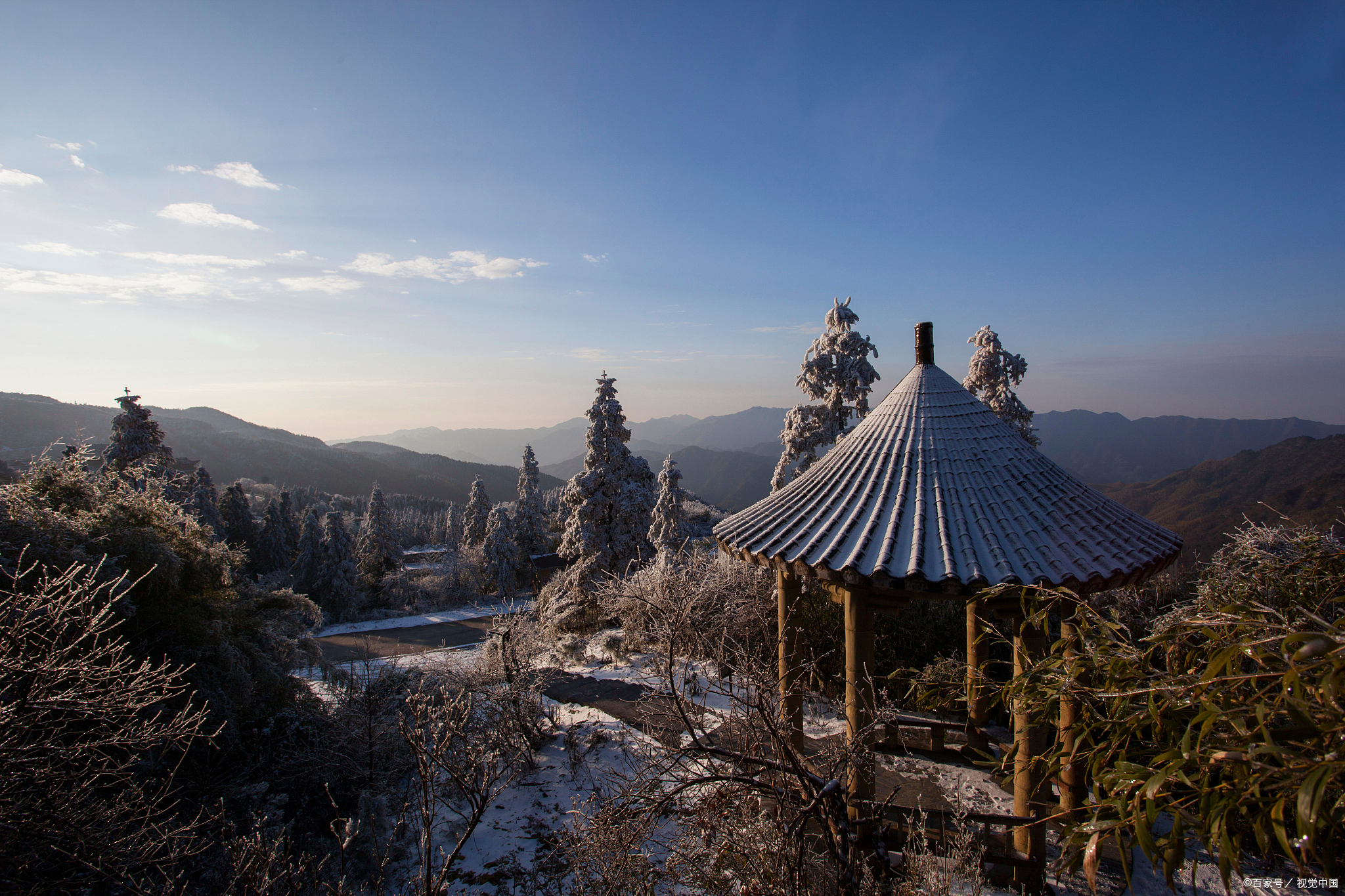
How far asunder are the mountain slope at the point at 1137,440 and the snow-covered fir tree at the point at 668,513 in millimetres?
68871

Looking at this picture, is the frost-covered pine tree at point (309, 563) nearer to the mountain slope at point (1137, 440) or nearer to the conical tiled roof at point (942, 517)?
the conical tiled roof at point (942, 517)

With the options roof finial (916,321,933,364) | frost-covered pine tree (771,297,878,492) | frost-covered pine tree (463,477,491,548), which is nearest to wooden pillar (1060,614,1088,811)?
roof finial (916,321,933,364)

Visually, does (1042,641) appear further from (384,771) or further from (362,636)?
(362,636)

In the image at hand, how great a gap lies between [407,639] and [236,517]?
23.0 m

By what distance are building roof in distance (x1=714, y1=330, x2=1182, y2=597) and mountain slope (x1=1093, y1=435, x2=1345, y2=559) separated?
25.7 meters

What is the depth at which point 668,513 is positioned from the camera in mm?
21047

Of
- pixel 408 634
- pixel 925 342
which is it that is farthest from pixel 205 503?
pixel 925 342

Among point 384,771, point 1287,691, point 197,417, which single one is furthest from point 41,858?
point 197,417

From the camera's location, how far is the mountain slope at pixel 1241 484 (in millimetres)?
24891

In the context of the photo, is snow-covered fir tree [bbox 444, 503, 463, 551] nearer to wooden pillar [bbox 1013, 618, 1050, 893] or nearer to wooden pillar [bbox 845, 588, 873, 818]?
wooden pillar [bbox 845, 588, 873, 818]

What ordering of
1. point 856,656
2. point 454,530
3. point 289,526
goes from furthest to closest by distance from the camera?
point 454,530 < point 289,526 < point 856,656

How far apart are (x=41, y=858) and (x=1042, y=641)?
8.09m

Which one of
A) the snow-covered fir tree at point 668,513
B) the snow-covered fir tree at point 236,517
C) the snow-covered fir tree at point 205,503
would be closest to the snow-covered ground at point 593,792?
Result: the snow-covered fir tree at point 668,513

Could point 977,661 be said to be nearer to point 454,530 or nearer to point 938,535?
point 938,535
